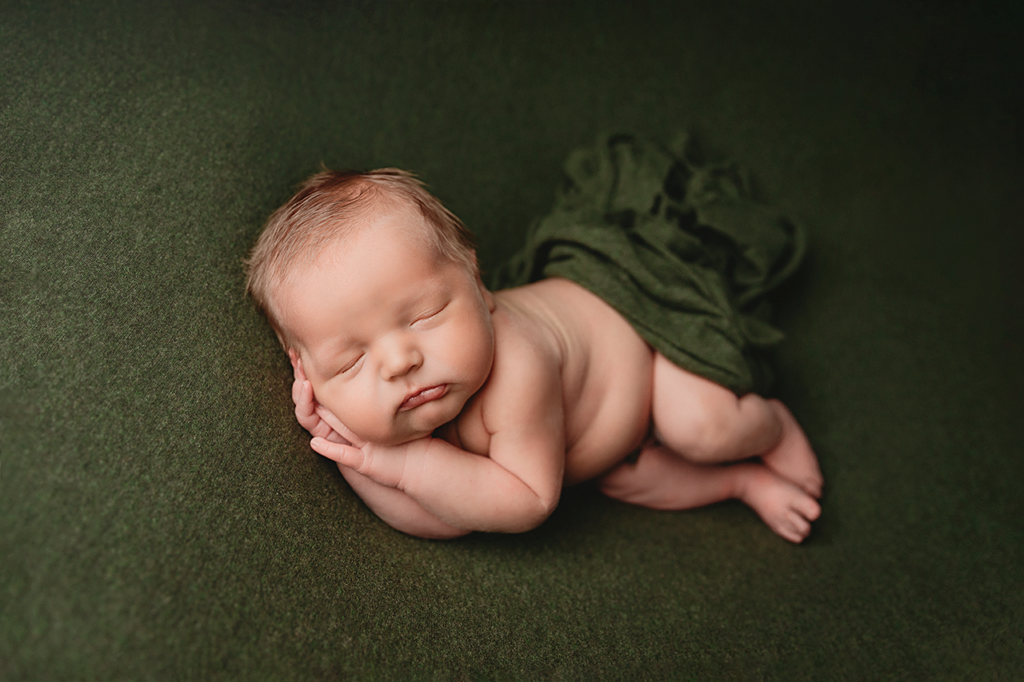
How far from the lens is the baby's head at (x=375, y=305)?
0.80m

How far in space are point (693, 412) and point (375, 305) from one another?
553mm

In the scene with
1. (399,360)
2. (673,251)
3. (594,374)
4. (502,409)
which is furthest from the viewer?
(673,251)

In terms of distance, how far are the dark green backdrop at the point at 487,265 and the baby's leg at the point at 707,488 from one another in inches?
1.3

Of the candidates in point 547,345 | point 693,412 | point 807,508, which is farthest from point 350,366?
point 807,508

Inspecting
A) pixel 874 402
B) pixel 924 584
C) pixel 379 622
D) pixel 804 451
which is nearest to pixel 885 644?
pixel 924 584

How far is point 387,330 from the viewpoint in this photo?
82 cm

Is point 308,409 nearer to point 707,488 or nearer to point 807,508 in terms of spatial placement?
point 707,488

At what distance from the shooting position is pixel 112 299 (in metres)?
0.79

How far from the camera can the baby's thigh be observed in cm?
110

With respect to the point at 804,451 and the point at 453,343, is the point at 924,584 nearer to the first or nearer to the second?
the point at 804,451

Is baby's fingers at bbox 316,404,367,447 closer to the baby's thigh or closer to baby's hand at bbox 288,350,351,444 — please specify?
baby's hand at bbox 288,350,351,444

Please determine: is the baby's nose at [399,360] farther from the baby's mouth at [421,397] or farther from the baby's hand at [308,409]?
the baby's hand at [308,409]

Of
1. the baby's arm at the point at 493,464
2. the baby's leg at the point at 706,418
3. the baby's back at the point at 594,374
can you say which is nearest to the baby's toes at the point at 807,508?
the baby's leg at the point at 706,418

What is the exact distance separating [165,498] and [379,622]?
0.89 ft
